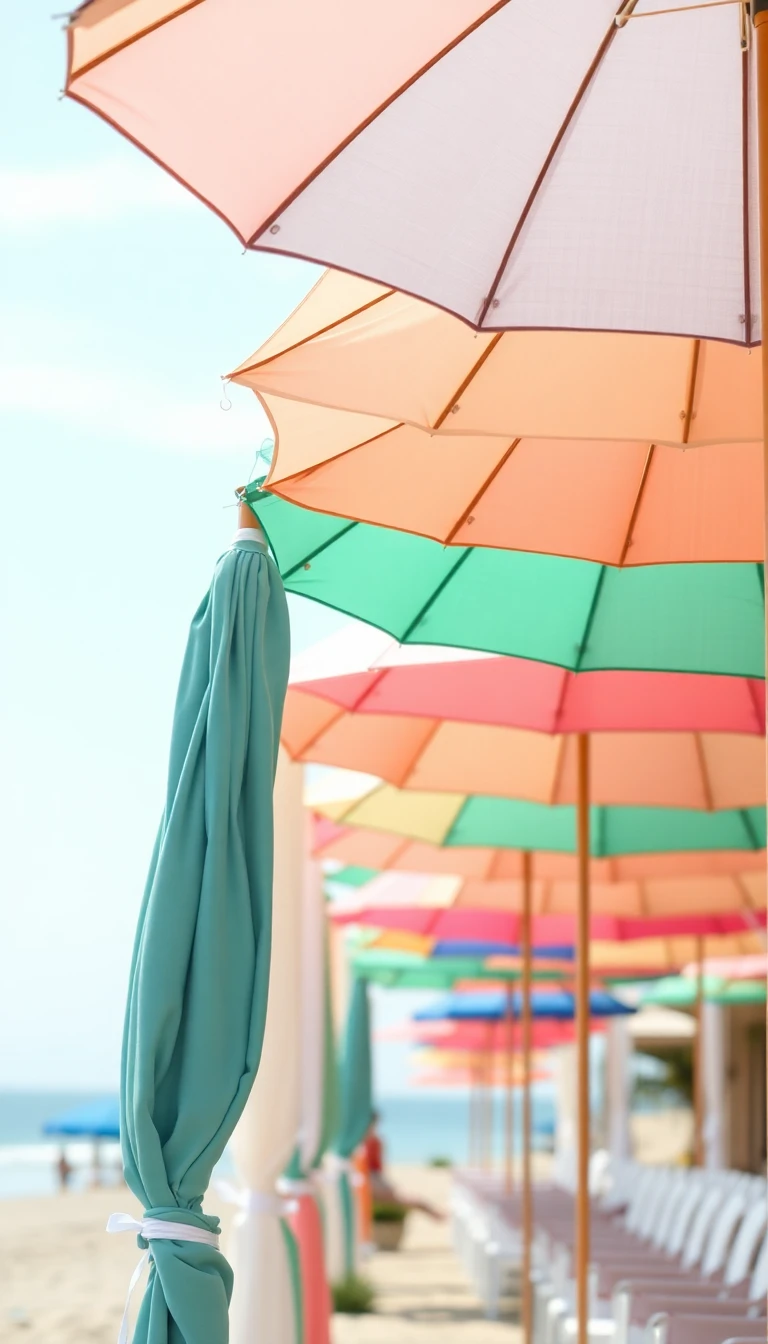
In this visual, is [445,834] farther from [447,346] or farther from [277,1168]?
[447,346]

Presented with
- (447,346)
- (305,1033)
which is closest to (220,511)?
(447,346)

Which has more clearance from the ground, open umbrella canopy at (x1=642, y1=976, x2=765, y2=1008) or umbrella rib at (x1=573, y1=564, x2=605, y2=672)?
umbrella rib at (x1=573, y1=564, x2=605, y2=672)

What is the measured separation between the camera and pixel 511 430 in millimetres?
3311

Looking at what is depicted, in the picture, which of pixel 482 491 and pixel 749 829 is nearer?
pixel 482 491

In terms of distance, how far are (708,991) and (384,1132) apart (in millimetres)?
77467

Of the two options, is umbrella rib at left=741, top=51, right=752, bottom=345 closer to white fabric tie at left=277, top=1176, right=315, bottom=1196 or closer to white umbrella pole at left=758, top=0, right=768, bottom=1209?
white umbrella pole at left=758, top=0, right=768, bottom=1209

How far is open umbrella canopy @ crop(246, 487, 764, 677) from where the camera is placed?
14.2ft

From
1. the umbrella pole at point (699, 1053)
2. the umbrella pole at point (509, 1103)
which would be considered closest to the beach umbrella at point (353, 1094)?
the umbrella pole at point (509, 1103)

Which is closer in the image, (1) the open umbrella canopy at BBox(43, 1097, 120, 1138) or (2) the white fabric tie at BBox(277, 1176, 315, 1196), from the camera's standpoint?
(2) the white fabric tie at BBox(277, 1176, 315, 1196)

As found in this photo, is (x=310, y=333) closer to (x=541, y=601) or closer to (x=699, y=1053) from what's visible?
(x=541, y=601)

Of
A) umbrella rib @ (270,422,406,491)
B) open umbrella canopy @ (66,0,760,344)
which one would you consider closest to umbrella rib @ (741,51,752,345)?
open umbrella canopy @ (66,0,760,344)

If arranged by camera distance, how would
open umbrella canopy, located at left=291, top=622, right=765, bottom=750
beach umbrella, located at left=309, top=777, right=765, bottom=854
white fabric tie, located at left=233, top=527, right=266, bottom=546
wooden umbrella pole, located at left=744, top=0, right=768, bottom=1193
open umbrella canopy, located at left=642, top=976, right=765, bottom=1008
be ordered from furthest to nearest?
open umbrella canopy, located at left=642, top=976, right=765, bottom=1008 → beach umbrella, located at left=309, top=777, right=765, bottom=854 → open umbrella canopy, located at left=291, top=622, right=765, bottom=750 → white fabric tie, located at left=233, top=527, right=266, bottom=546 → wooden umbrella pole, located at left=744, top=0, right=768, bottom=1193

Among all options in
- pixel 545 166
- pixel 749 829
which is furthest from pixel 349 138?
pixel 749 829

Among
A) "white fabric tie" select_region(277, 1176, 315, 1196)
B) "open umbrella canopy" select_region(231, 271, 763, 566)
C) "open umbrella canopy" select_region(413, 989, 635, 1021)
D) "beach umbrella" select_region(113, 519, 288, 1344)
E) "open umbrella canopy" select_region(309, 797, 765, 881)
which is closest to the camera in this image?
"beach umbrella" select_region(113, 519, 288, 1344)
